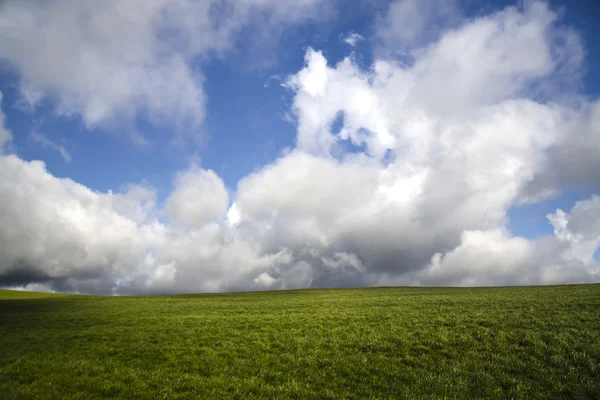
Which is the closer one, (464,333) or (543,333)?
(543,333)

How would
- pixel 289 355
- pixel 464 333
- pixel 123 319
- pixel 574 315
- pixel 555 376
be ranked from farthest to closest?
pixel 123 319
pixel 574 315
pixel 464 333
pixel 289 355
pixel 555 376

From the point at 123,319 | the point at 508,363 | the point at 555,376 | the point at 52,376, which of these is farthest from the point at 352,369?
the point at 123,319

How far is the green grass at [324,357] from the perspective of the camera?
1523 centimetres

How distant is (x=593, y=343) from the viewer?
19141mm

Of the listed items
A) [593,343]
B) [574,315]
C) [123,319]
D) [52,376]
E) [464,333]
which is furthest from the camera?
[123,319]

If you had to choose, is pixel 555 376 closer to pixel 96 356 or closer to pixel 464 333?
pixel 464 333

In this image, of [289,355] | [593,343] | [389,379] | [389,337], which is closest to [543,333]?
[593,343]

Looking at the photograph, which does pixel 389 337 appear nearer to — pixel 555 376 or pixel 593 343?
pixel 555 376

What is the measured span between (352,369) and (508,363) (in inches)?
332

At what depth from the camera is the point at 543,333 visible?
70.4 feet

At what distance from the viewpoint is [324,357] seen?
19922mm

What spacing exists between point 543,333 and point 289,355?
55.7 feet

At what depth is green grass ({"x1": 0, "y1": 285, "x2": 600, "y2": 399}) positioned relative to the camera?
50.0 feet

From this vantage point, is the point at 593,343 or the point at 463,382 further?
the point at 593,343
